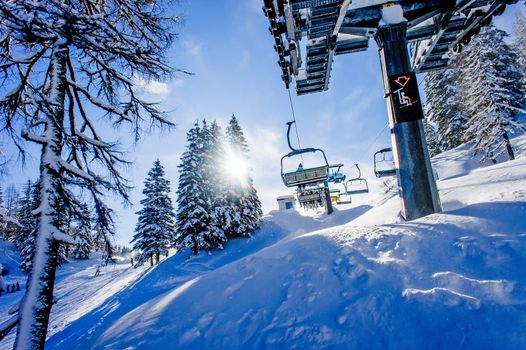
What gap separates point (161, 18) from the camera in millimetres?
5961

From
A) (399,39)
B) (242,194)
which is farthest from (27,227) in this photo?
(242,194)

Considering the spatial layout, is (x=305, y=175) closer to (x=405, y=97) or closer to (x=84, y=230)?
(x=405, y=97)

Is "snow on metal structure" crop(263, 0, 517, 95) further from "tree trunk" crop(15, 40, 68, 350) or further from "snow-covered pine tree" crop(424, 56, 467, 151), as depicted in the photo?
"snow-covered pine tree" crop(424, 56, 467, 151)

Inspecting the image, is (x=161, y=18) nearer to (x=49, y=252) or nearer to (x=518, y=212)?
(x=49, y=252)

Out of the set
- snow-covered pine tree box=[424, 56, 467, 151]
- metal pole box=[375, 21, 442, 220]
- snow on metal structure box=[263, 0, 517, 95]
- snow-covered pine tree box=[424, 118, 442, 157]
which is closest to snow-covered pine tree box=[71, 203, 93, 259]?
snow on metal structure box=[263, 0, 517, 95]

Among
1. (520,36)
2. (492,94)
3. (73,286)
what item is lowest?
(73,286)

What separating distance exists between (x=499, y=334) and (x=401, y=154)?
418cm

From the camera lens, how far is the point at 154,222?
29812mm

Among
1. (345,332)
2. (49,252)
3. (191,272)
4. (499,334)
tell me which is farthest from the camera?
(191,272)

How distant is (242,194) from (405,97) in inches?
726

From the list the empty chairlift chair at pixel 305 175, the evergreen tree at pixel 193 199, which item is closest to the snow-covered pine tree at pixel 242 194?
the evergreen tree at pixel 193 199

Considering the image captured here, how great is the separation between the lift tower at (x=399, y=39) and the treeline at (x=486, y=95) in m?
13.3

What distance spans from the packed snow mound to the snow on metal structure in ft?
14.8

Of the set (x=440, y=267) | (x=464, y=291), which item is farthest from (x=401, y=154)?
(x=464, y=291)
